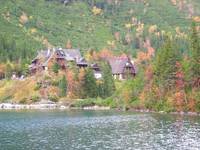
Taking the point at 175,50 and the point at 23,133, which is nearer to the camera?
the point at 23,133

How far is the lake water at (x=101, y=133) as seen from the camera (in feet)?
255

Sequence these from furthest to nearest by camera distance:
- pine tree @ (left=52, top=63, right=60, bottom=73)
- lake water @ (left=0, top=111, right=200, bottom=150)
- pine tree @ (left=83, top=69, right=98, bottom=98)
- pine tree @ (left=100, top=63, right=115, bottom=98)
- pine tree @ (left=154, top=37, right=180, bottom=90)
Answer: pine tree @ (left=52, top=63, right=60, bottom=73), pine tree @ (left=100, top=63, right=115, bottom=98), pine tree @ (left=83, top=69, right=98, bottom=98), pine tree @ (left=154, top=37, right=180, bottom=90), lake water @ (left=0, top=111, right=200, bottom=150)

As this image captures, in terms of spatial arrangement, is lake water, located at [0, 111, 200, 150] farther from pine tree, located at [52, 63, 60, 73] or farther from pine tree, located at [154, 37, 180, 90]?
pine tree, located at [52, 63, 60, 73]

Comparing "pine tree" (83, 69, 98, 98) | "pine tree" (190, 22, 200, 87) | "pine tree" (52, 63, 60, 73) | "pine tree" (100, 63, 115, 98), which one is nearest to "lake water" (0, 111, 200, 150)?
"pine tree" (190, 22, 200, 87)

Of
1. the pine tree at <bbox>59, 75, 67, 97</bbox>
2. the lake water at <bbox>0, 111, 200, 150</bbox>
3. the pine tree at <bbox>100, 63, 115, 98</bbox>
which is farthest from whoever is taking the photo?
the pine tree at <bbox>59, 75, 67, 97</bbox>

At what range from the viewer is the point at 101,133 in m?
93.5

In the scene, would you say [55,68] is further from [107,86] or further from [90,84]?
[107,86]

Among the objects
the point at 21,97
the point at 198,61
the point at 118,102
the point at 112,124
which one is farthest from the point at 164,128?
the point at 21,97

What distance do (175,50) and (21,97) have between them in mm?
71790

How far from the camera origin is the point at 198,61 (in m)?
137

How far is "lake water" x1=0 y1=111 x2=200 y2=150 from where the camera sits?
255 feet

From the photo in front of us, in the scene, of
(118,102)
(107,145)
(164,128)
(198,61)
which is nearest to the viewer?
(107,145)

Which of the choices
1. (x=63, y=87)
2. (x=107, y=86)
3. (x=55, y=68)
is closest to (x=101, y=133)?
(x=107, y=86)

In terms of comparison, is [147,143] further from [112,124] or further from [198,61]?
[198,61]
